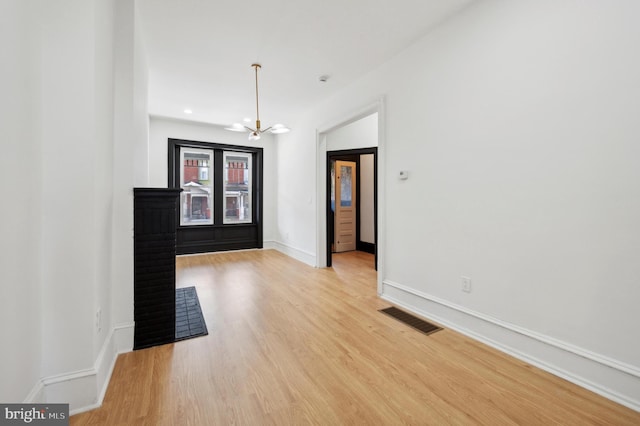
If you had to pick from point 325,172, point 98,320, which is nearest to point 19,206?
point 98,320

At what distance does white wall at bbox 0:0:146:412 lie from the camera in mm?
1150

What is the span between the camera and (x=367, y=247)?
621 centimetres

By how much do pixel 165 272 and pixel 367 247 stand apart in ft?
15.4

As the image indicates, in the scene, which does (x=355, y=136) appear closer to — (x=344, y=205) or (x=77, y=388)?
(x=344, y=205)

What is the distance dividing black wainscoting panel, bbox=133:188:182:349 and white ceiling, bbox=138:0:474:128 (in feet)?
5.56

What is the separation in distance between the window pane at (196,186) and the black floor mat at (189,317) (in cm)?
286

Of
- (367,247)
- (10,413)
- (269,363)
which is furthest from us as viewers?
(367,247)

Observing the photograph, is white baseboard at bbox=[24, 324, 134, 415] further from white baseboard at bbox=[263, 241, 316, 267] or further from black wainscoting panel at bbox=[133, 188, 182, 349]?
white baseboard at bbox=[263, 241, 316, 267]

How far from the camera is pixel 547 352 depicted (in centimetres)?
183

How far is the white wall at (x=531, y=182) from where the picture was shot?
61.4 inches

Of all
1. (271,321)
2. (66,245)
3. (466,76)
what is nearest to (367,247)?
(271,321)

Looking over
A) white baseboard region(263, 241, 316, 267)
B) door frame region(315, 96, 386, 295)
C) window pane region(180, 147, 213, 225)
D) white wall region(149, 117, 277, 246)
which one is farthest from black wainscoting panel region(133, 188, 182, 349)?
window pane region(180, 147, 213, 225)

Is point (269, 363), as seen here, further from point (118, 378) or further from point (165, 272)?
point (165, 272)

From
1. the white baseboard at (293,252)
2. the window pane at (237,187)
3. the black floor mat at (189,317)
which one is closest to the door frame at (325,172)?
the white baseboard at (293,252)
